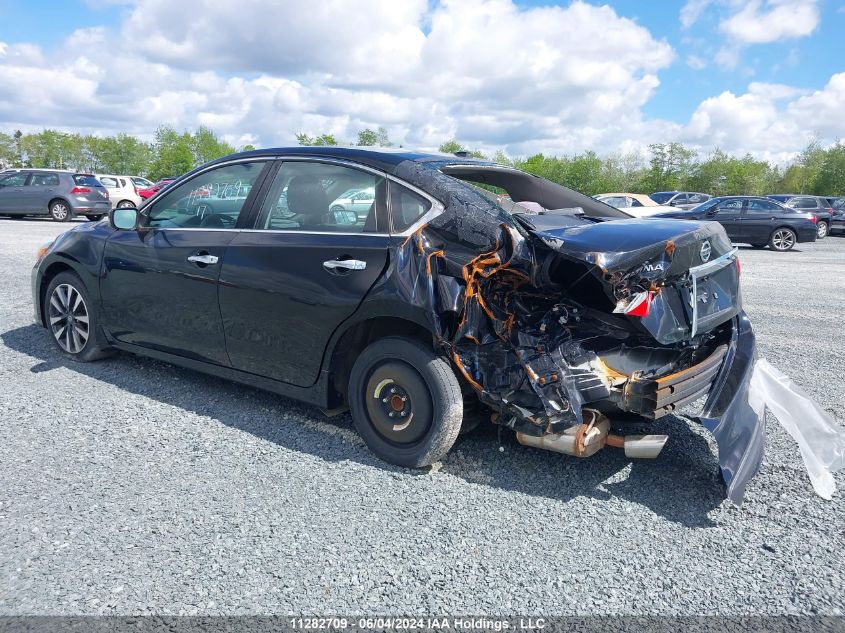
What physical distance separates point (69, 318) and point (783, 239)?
19.3 meters

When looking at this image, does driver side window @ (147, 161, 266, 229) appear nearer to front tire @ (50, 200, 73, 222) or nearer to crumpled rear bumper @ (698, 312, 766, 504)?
crumpled rear bumper @ (698, 312, 766, 504)

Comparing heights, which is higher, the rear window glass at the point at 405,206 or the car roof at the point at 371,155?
the car roof at the point at 371,155

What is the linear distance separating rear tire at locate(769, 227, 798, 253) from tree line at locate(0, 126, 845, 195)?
30297mm

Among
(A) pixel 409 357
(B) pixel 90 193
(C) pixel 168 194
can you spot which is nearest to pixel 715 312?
(A) pixel 409 357

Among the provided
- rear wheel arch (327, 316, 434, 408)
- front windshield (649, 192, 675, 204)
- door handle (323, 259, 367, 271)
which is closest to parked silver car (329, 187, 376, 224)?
door handle (323, 259, 367, 271)

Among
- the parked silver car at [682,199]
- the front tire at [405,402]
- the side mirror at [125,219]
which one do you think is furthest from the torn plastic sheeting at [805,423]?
the parked silver car at [682,199]

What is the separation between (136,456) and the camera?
12.0 ft

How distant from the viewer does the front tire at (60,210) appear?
21.5m

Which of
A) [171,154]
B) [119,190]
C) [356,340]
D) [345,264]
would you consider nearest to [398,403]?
[356,340]

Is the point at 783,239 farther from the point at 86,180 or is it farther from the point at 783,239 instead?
the point at 86,180

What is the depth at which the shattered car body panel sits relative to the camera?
10.4 ft

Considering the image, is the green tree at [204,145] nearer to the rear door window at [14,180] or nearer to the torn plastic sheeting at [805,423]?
the rear door window at [14,180]

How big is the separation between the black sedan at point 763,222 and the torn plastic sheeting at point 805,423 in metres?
16.2

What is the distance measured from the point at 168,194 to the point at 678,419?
12.6ft
